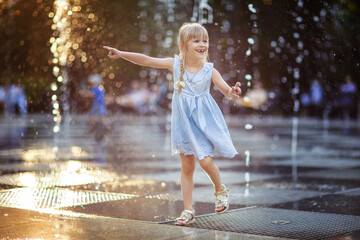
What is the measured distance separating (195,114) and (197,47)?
53cm

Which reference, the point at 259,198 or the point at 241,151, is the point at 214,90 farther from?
the point at 259,198

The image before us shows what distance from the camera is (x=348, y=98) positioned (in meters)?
29.3

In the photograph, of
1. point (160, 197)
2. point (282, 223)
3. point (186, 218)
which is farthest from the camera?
point (160, 197)

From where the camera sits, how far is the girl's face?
4.54 m

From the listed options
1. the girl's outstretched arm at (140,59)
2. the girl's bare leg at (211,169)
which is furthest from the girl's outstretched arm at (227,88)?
the girl's bare leg at (211,169)

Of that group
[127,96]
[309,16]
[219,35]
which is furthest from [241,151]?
[127,96]

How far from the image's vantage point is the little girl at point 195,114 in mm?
4473

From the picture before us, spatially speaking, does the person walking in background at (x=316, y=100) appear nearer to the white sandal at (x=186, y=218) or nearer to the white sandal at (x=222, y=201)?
the white sandal at (x=222, y=201)

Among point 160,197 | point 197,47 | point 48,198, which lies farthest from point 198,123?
point 48,198

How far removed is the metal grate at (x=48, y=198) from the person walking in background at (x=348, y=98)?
65.9 ft

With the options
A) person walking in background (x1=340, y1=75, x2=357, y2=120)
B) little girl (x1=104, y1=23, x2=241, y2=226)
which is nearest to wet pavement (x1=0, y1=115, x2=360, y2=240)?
little girl (x1=104, y1=23, x2=241, y2=226)

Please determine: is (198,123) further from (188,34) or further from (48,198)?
(48,198)

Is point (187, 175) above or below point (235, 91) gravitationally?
below

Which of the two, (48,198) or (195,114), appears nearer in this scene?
(195,114)
